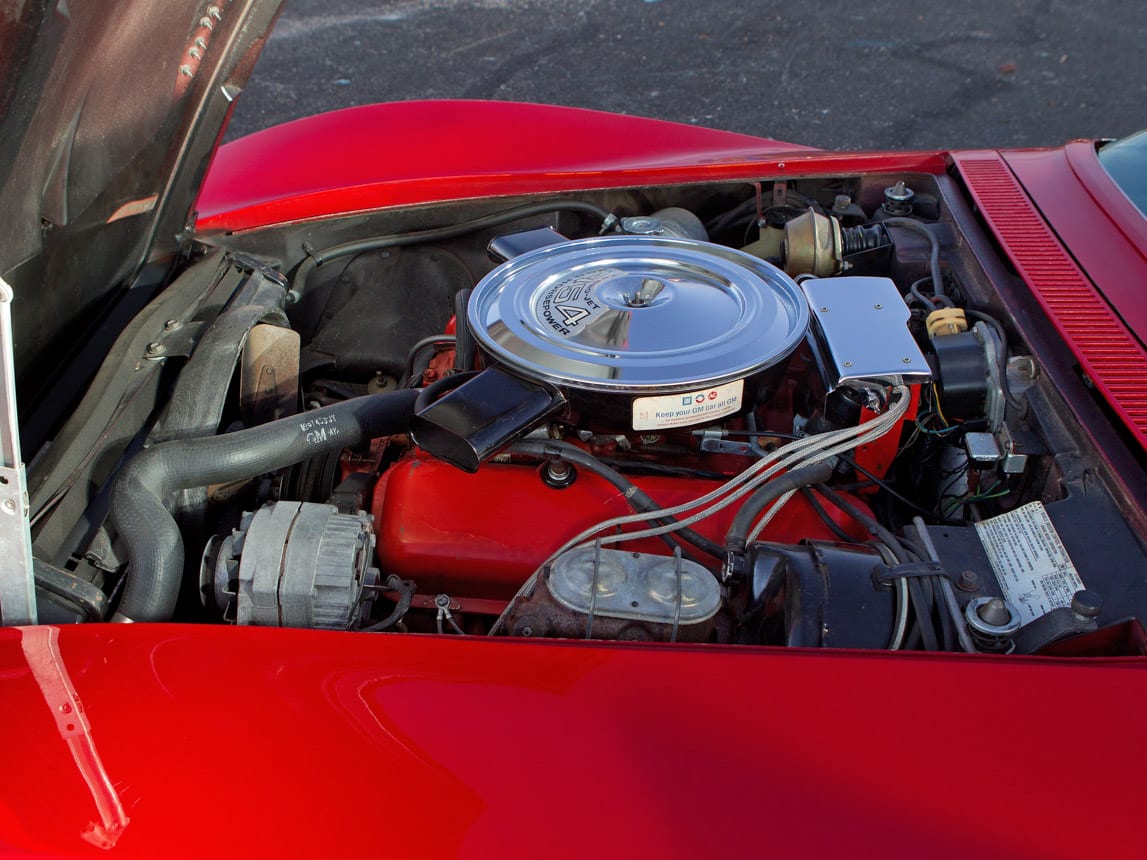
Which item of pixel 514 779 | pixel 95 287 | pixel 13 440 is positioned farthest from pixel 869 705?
pixel 95 287

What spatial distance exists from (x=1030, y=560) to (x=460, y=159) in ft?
4.74

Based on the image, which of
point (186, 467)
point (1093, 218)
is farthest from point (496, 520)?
point (1093, 218)

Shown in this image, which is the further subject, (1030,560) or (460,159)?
(460,159)

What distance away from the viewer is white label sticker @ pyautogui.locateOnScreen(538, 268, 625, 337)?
1437mm

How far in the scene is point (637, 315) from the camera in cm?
144

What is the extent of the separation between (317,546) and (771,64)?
184 inches

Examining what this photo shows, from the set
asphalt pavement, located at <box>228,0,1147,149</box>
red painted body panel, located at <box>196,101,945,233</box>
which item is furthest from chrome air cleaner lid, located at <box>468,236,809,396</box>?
asphalt pavement, located at <box>228,0,1147,149</box>

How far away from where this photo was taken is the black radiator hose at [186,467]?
46.6 inches

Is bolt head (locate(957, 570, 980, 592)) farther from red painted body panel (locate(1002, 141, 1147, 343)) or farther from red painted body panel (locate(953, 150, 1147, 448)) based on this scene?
red painted body panel (locate(1002, 141, 1147, 343))

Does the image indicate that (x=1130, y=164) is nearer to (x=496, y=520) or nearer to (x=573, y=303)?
(x=573, y=303)

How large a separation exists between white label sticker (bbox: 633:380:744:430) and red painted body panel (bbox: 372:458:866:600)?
0.13m

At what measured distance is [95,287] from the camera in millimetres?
1552

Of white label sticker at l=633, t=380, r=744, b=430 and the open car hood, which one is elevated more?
the open car hood

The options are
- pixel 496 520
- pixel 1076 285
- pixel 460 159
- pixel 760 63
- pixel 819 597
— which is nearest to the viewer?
pixel 819 597
